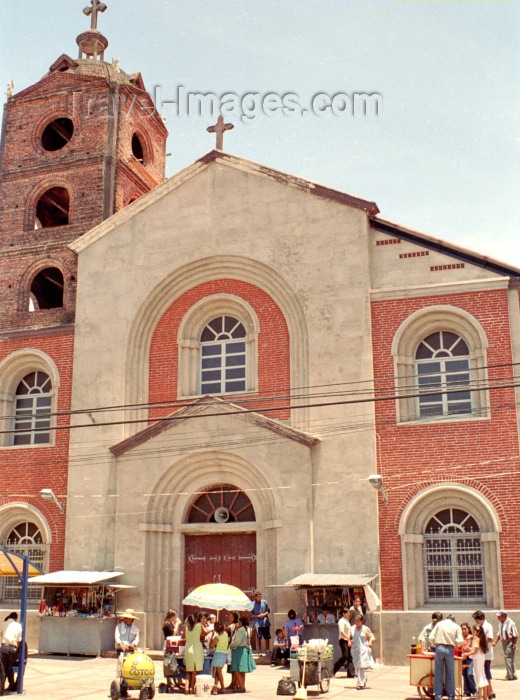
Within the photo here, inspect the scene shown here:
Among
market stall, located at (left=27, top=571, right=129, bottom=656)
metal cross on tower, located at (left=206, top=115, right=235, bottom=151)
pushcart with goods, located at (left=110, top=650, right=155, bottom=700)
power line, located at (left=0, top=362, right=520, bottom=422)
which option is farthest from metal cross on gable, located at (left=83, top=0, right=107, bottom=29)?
pushcart with goods, located at (left=110, top=650, right=155, bottom=700)

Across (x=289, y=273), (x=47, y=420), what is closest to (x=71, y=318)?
(x=47, y=420)

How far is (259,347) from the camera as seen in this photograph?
79.7 feet

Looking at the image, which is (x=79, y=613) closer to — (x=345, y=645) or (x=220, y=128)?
(x=345, y=645)

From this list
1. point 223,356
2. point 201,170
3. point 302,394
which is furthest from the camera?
point 201,170

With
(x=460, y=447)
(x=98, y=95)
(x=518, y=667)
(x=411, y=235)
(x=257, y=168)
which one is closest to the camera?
(x=518, y=667)

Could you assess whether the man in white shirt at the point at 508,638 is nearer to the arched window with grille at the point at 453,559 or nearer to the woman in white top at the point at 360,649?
the arched window with grille at the point at 453,559

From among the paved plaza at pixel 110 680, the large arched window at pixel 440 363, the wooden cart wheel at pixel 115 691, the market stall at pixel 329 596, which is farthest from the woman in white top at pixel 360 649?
the large arched window at pixel 440 363

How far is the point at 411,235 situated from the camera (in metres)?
23.5

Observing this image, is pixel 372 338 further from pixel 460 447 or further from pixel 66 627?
pixel 66 627

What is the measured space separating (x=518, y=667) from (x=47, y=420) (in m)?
14.1

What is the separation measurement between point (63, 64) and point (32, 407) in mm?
12378

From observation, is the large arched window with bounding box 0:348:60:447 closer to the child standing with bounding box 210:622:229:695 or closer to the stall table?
the stall table

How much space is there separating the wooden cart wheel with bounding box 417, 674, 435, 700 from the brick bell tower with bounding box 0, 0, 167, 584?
38.9ft

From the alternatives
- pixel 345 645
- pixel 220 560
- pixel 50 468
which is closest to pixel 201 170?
pixel 50 468
